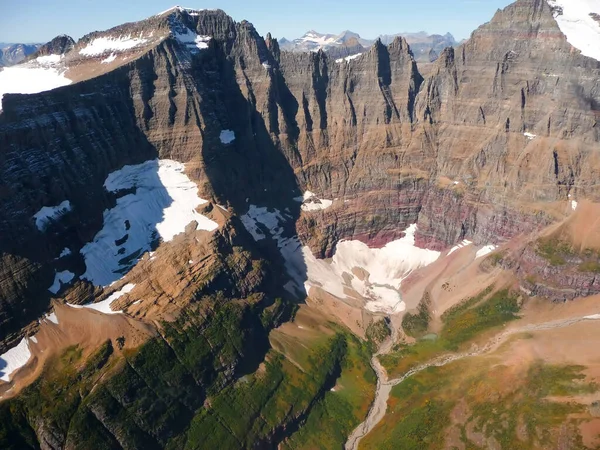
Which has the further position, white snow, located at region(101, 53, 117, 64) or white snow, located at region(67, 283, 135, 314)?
white snow, located at region(101, 53, 117, 64)

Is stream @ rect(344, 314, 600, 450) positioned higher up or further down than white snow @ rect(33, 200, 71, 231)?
further down

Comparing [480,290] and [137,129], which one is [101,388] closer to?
[137,129]

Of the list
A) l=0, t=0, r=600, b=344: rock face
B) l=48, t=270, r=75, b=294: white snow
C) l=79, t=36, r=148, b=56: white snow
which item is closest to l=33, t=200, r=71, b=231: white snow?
l=0, t=0, r=600, b=344: rock face

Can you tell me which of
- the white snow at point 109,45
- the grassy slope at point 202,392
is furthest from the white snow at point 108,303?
the white snow at point 109,45

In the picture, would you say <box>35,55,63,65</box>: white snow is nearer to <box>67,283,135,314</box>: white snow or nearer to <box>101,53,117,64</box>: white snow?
<box>101,53,117,64</box>: white snow

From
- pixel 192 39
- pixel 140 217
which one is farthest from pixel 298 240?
pixel 192 39

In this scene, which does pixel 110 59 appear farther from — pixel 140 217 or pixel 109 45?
pixel 140 217
